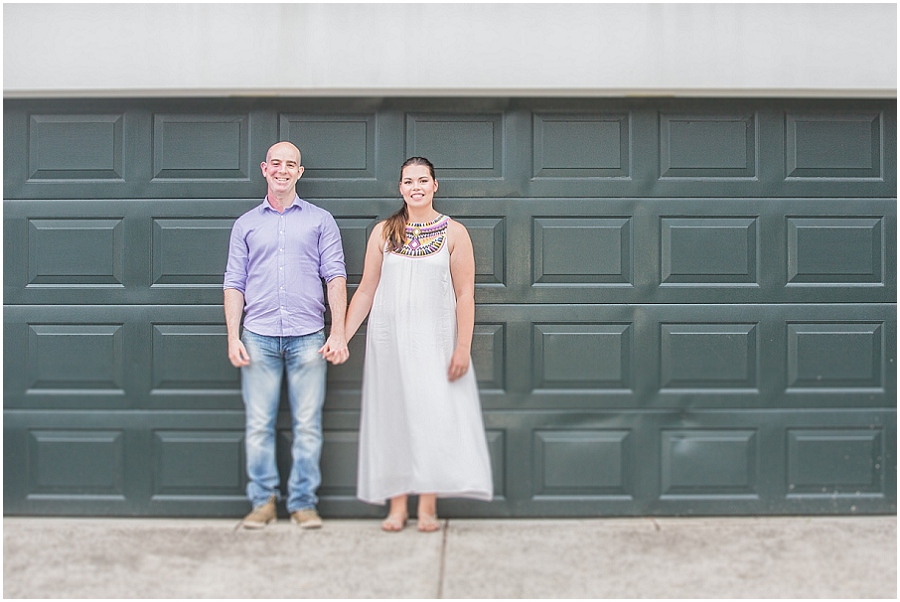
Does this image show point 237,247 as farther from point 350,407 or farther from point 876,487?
point 876,487

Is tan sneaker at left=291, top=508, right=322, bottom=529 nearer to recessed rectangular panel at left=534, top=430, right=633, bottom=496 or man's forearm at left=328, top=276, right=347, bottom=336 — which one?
man's forearm at left=328, top=276, right=347, bottom=336

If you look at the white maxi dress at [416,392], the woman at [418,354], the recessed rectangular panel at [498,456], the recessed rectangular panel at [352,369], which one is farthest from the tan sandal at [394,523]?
the recessed rectangular panel at [352,369]

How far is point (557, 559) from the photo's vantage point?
409 centimetres

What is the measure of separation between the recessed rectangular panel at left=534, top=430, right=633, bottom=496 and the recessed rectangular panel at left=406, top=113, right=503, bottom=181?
1473 millimetres

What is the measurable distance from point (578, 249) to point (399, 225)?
0.97 meters

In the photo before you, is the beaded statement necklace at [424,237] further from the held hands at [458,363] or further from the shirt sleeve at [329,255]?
the held hands at [458,363]

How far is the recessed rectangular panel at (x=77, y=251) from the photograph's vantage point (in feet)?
15.3

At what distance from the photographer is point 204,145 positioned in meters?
4.65

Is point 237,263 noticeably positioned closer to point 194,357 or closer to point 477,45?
point 194,357

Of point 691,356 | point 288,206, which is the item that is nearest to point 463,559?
point 691,356

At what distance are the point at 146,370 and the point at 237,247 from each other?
88cm

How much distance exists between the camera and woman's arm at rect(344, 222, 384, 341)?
4480 millimetres

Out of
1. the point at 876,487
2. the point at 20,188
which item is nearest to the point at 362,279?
the point at 20,188

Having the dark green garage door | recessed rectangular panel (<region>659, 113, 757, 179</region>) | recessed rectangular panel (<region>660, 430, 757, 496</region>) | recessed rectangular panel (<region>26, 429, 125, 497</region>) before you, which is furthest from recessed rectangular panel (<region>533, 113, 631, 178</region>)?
recessed rectangular panel (<region>26, 429, 125, 497</region>)
